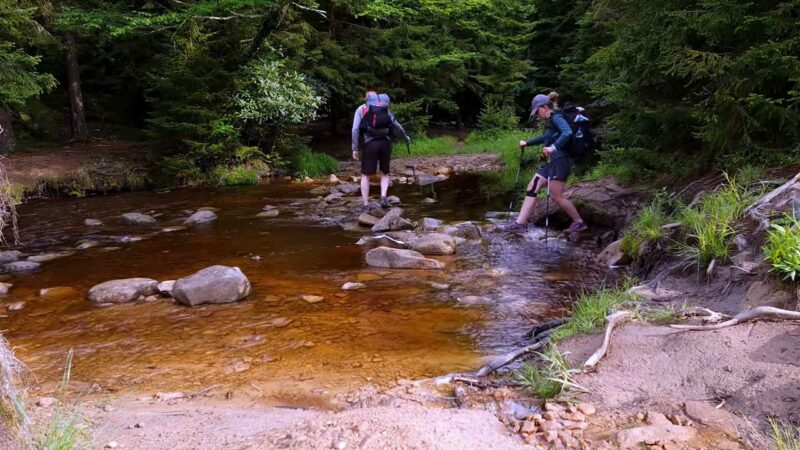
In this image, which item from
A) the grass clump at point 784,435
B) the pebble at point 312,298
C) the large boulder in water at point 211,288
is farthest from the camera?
the pebble at point 312,298

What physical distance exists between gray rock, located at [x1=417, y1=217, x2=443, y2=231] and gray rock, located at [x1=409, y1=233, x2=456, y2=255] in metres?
1.22

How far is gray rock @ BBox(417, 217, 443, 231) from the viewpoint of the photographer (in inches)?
388

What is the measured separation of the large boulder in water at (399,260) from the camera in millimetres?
7531

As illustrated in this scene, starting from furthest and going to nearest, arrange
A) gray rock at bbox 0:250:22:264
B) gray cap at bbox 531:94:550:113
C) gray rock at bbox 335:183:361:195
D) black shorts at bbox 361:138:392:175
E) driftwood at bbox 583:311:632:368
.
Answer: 1. gray rock at bbox 335:183:361:195
2. black shorts at bbox 361:138:392:175
3. gray cap at bbox 531:94:550:113
4. gray rock at bbox 0:250:22:264
5. driftwood at bbox 583:311:632:368

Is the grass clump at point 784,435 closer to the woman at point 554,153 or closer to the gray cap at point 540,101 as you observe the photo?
the woman at point 554,153

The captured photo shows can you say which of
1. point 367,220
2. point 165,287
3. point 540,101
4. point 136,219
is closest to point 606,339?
point 165,287

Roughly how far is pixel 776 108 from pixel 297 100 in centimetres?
1331

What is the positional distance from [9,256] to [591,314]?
826 cm

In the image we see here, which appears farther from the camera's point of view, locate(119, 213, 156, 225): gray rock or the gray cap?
locate(119, 213, 156, 225): gray rock

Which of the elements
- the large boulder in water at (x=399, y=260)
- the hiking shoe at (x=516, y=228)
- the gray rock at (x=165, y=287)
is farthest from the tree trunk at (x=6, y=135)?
the hiking shoe at (x=516, y=228)

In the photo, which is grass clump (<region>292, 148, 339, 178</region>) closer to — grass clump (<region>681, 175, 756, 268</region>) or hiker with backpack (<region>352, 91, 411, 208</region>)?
hiker with backpack (<region>352, 91, 411, 208</region>)

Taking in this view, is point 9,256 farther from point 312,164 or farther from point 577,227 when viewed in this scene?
point 312,164

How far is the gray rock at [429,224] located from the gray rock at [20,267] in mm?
5965

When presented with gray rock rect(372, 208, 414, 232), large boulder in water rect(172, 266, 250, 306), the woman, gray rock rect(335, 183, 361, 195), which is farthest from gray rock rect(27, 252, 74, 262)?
the woman
